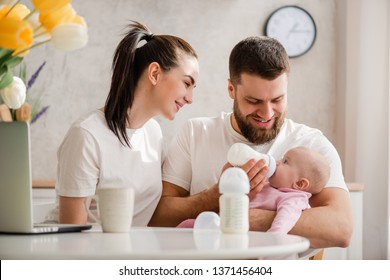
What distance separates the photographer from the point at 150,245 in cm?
99

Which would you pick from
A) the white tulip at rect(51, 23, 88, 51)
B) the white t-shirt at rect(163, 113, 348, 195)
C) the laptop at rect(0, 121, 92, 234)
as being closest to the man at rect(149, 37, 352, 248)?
the white t-shirt at rect(163, 113, 348, 195)

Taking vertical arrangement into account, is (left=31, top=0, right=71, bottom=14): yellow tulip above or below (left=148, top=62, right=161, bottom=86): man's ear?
above

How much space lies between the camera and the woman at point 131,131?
173 centimetres

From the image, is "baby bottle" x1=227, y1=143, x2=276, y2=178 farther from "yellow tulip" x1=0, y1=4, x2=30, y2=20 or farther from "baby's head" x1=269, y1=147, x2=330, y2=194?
"yellow tulip" x1=0, y1=4, x2=30, y2=20

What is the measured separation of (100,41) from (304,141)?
1807 millimetres

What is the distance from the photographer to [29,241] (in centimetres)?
106

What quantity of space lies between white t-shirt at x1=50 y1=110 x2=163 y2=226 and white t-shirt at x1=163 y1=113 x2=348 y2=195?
60 mm

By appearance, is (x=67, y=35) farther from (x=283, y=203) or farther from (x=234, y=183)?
(x=283, y=203)

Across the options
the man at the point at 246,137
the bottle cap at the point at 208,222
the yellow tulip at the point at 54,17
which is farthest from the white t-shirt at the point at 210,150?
the yellow tulip at the point at 54,17

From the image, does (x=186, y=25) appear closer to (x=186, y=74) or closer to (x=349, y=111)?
(x=349, y=111)

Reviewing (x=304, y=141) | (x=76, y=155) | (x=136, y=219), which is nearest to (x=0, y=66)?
(x=76, y=155)

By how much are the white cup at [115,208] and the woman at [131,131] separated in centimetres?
55

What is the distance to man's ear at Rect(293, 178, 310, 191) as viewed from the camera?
1.74 metres

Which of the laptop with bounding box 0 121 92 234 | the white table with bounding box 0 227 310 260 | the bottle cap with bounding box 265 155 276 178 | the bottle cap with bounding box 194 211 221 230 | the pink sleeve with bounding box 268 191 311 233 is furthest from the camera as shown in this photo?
the bottle cap with bounding box 265 155 276 178
